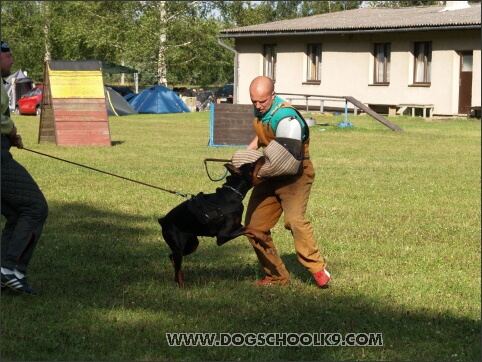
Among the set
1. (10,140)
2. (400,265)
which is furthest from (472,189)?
(10,140)

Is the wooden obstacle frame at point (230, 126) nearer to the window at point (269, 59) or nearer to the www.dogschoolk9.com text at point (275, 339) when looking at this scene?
the www.dogschoolk9.com text at point (275, 339)

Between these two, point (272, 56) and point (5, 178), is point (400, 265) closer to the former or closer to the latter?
point (5, 178)

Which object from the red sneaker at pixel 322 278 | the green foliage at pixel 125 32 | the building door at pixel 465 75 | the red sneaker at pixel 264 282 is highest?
the green foliage at pixel 125 32

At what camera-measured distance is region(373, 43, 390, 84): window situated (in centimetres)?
3759

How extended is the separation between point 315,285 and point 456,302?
51.6 inches

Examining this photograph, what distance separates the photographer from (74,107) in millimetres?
21844

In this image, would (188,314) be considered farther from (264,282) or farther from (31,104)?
(31,104)

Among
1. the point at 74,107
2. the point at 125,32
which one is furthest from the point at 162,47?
the point at 74,107

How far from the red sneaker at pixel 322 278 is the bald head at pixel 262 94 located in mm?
1353

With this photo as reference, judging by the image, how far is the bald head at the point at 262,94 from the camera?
23.4ft

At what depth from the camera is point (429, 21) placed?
3456 centimetres

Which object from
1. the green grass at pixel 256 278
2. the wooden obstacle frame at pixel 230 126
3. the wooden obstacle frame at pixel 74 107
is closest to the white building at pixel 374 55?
the wooden obstacle frame at pixel 230 126

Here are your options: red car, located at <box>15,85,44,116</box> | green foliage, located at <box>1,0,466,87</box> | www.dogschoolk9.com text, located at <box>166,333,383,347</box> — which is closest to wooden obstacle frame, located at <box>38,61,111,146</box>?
www.dogschoolk9.com text, located at <box>166,333,383,347</box>

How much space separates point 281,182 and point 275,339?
182 cm
